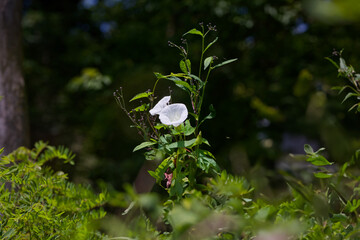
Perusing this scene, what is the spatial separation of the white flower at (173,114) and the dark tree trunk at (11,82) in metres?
1.82

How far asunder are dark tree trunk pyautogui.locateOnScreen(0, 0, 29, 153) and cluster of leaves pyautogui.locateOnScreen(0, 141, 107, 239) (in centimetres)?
134

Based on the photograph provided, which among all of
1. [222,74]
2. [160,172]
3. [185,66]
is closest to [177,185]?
[160,172]

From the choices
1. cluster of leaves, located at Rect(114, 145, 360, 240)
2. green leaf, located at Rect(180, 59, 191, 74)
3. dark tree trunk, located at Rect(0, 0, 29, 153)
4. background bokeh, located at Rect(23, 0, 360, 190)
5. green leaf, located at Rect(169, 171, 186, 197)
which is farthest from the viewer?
background bokeh, located at Rect(23, 0, 360, 190)

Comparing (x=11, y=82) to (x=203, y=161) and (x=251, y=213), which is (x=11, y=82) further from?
(x=251, y=213)

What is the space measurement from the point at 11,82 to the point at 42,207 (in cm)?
184

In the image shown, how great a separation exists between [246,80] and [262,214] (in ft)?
14.7

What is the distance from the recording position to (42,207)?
3.28ft

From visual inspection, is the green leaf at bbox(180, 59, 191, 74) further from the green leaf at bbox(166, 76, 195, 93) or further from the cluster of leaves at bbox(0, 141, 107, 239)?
the cluster of leaves at bbox(0, 141, 107, 239)

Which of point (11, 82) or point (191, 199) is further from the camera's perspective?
point (11, 82)

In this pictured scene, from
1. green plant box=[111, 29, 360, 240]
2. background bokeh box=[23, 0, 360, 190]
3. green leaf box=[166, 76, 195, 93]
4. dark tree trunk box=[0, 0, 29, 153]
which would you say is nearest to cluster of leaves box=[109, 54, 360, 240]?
green plant box=[111, 29, 360, 240]

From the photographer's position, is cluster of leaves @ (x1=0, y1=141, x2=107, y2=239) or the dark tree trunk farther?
the dark tree trunk

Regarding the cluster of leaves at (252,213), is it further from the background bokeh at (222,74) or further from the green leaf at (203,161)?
the background bokeh at (222,74)

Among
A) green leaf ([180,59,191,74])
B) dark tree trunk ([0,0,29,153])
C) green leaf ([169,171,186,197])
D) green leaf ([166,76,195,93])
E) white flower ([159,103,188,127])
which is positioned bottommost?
dark tree trunk ([0,0,29,153])

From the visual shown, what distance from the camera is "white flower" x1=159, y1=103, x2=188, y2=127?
3.04ft
